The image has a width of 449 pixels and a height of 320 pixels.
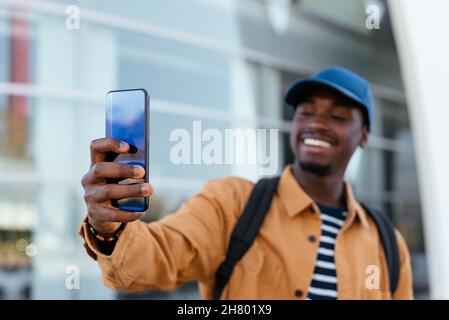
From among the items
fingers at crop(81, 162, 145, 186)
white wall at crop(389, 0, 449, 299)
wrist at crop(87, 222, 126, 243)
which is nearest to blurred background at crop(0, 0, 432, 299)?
white wall at crop(389, 0, 449, 299)

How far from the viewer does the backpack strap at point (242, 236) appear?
1491 millimetres

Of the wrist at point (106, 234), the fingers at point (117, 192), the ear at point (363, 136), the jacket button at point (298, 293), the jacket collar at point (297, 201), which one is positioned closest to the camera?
the fingers at point (117, 192)

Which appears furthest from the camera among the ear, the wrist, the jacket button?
the ear

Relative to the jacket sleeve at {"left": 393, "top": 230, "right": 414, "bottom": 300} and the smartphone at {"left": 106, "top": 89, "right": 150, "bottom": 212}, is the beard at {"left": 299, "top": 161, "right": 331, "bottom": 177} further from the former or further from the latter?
the smartphone at {"left": 106, "top": 89, "right": 150, "bottom": 212}

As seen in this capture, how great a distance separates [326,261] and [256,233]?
220 millimetres

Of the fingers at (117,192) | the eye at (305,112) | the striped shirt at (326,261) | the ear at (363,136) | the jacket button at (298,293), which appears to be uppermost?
the eye at (305,112)

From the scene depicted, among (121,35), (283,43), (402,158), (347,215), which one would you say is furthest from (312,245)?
(402,158)

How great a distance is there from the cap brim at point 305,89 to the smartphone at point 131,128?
2.50 feet

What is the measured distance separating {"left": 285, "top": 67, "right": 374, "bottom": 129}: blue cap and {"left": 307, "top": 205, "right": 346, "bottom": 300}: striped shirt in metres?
0.36

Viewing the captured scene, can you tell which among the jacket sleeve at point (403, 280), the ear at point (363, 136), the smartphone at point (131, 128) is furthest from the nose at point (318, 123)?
the smartphone at point (131, 128)

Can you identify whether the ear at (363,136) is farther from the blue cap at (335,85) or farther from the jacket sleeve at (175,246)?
the jacket sleeve at (175,246)

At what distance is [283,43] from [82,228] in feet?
18.0

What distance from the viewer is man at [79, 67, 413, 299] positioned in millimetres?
1287
